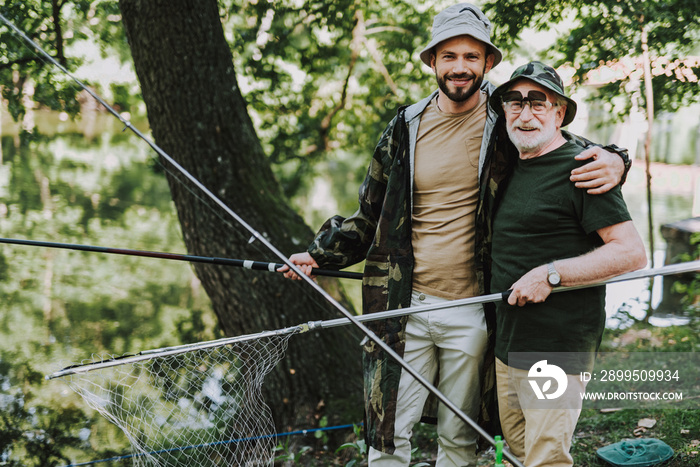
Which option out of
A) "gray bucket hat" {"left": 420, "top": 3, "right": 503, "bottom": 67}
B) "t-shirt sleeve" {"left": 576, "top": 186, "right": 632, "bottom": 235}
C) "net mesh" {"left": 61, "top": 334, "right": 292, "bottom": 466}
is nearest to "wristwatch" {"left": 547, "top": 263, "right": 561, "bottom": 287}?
"t-shirt sleeve" {"left": 576, "top": 186, "right": 632, "bottom": 235}

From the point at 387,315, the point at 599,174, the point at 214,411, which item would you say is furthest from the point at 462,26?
the point at 214,411

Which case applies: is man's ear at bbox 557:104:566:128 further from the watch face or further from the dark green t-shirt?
the watch face

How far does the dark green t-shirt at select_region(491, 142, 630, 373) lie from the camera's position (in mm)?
2188

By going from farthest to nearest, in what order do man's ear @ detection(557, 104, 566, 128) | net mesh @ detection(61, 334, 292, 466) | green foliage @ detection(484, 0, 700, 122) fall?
1. green foliage @ detection(484, 0, 700, 122)
2. net mesh @ detection(61, 334, 292, 466)
3. man's ear @ detection(557, 104, 566, 128)

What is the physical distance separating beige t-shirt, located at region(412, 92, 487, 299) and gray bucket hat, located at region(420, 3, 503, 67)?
271 millimetres

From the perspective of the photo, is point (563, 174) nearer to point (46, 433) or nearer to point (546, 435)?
point (546, 435)

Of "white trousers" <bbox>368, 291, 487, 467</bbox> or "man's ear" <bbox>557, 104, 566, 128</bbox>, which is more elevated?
"man's ear" <bbox>557, 104, 566, 128</bbox>

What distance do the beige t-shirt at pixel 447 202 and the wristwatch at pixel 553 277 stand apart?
0.46m

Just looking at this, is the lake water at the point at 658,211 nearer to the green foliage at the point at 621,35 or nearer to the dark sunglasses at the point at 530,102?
the green foliage at the point at 621,35

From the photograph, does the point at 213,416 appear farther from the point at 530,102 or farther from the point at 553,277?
the point at 530,102

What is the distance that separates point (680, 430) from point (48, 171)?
492 inches

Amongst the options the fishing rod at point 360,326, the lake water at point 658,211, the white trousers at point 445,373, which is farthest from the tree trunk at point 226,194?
the lake water at point 658,211

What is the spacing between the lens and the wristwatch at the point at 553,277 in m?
2.15

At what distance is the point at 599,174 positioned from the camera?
208 centimetres
